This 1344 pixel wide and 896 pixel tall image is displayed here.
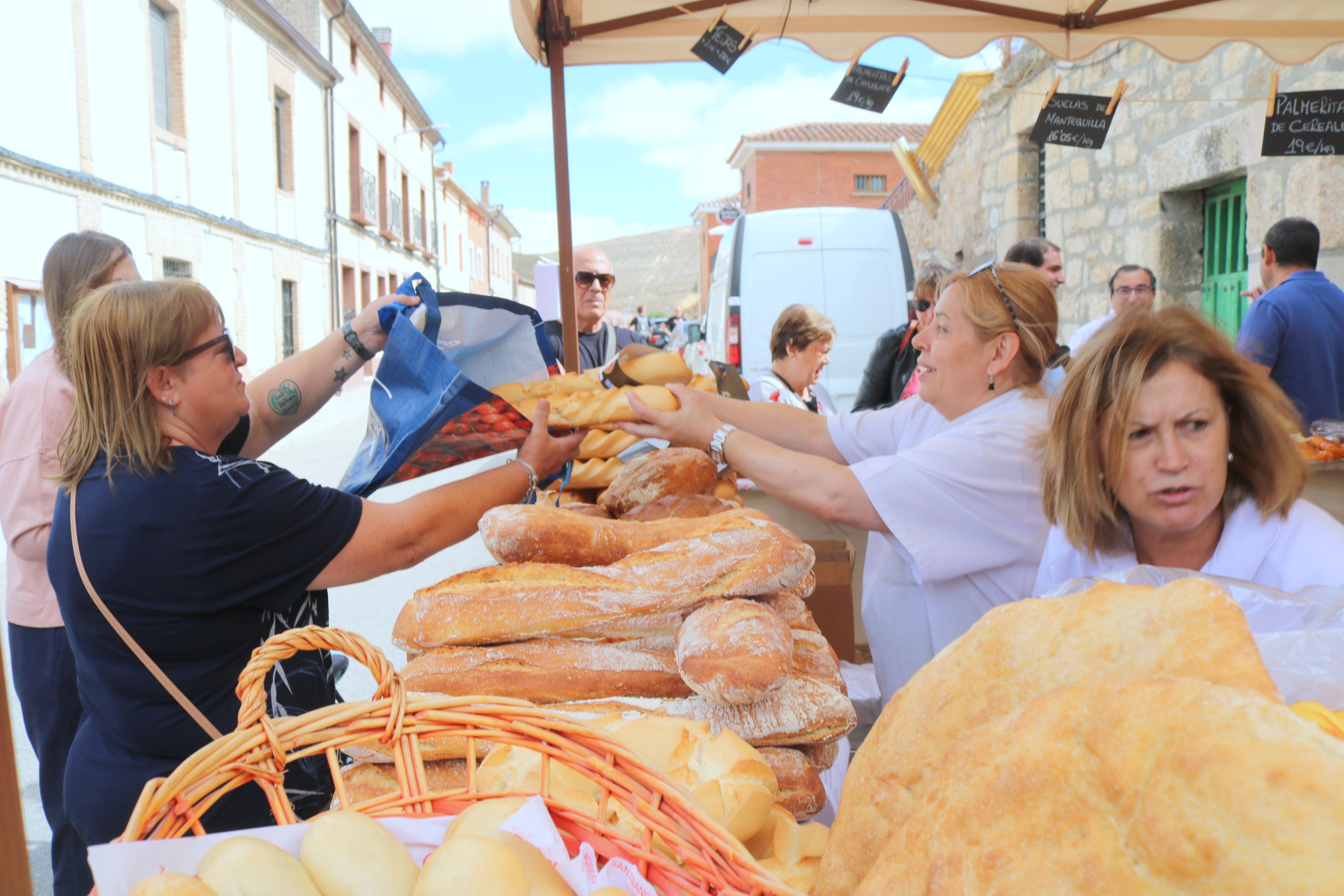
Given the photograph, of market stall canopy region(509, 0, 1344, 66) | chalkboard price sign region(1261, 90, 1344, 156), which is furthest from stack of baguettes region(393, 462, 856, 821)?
chalkboard price sign region(1261, 90, 1344, 156)

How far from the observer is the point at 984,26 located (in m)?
3.58

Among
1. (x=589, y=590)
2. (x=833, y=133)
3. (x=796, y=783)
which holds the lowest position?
(x=796, y=783)

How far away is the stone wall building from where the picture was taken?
4.89 meters

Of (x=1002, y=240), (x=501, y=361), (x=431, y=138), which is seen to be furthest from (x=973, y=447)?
(x=431, y=138)

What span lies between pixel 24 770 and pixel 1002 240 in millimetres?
8568

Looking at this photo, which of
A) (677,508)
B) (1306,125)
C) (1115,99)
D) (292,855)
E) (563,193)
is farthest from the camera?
(1115,99)

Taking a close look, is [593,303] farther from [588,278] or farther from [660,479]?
[660,479]

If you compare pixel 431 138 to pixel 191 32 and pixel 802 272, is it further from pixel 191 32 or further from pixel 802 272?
pixel 802 272

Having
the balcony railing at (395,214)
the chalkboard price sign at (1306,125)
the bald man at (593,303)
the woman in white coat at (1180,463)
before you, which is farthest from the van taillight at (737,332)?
the balcony railing at (395,214)

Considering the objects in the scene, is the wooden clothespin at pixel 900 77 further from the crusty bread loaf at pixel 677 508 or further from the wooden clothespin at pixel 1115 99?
the crusty bread loaf at pixel 677 508

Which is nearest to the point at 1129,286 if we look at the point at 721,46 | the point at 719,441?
the point at 721,46

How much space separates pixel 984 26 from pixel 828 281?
14.4 ft

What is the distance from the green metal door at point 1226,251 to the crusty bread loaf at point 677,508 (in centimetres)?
513

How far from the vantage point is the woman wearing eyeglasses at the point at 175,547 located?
153cm
